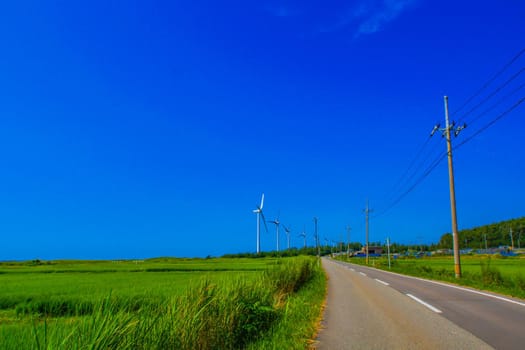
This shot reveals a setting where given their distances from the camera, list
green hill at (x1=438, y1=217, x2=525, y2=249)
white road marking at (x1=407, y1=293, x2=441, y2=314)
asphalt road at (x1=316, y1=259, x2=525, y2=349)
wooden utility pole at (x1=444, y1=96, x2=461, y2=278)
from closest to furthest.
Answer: asphalt road at (x1=316, y1=259, x2=525, y2=349) < white road marking at (x1=407, y1=293, x2=441, y2=314) < wooden utility pole at (x1=444, y1=96, x2=461, y2=278) < green hill at (x1=438, y1=217, x2=525, y2=249)

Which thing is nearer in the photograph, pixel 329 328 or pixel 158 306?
pixel 158 306

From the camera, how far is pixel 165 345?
4676 mm

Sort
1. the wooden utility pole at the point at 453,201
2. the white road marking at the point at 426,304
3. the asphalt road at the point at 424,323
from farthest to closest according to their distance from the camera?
the wooden utility pole at the point at 453,201 < the white road marking at the point at 426,304 < the asphalt road at the point at 424,323

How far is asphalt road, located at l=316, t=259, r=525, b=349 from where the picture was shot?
21.7 feet

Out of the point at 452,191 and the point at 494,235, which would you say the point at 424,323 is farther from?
the point at 494,235

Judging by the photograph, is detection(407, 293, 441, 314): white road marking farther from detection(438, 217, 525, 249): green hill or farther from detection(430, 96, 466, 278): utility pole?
detection(438, 217, 525, 249): green hill

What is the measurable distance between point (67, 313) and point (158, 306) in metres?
10.3

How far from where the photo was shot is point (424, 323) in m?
8.46

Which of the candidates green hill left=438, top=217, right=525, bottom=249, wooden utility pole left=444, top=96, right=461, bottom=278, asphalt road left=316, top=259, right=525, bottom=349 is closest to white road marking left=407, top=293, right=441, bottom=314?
asphalt road left=316, top=259, right=525, bottom=349

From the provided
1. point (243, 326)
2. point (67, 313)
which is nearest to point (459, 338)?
point (243, 326)

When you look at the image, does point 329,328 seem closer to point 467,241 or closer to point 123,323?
point 123,323

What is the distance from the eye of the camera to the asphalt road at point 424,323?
6617 millimetres

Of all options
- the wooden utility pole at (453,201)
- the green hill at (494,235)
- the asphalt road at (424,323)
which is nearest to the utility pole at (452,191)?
the wooden utility pole at (453,201)

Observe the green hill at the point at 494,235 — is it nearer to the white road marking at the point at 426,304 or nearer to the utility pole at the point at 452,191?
the utility pole at the point at 452,191
